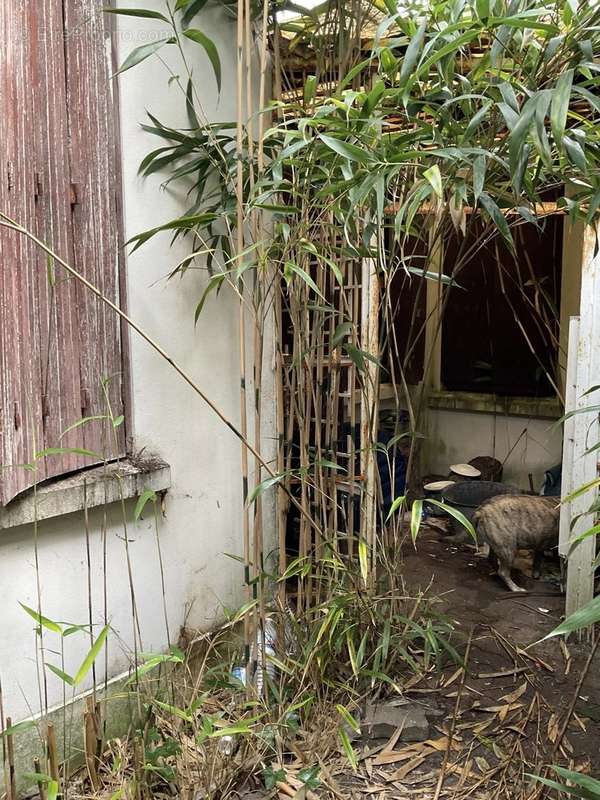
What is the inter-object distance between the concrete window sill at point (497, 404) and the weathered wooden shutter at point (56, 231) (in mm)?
3399

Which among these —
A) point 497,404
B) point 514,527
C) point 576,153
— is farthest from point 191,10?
point 497,404

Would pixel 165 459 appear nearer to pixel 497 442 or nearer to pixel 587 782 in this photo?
pixel 587 782

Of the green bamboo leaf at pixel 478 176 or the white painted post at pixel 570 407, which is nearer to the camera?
the green bamboo leaf at pixel 478 176

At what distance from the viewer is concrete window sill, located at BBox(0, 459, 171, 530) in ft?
5.95

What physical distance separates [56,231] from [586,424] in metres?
2.05

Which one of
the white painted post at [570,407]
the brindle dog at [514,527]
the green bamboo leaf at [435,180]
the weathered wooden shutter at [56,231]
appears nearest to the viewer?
the green bamboo leaf at [435,180]

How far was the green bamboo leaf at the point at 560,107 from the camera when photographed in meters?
1.30

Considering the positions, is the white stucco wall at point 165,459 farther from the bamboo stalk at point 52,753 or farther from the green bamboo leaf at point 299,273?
the green bamboo leaf at point 299,273

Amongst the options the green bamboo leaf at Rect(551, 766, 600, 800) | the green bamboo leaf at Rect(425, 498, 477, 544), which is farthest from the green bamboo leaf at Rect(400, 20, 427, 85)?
the green bamboo leaf at Rect(551, 766, 600, 800)

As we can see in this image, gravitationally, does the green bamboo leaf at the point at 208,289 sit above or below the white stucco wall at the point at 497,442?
above

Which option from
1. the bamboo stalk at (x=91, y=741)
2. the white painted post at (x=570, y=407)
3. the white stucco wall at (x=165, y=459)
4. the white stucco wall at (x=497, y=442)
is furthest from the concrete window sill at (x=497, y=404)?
the bamboo stalk at (x=91, y=741)

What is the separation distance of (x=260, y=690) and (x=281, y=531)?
519 millimetres

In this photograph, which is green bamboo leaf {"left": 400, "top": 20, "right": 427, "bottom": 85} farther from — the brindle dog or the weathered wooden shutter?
the brindle dog

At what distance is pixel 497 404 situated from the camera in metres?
5.04
